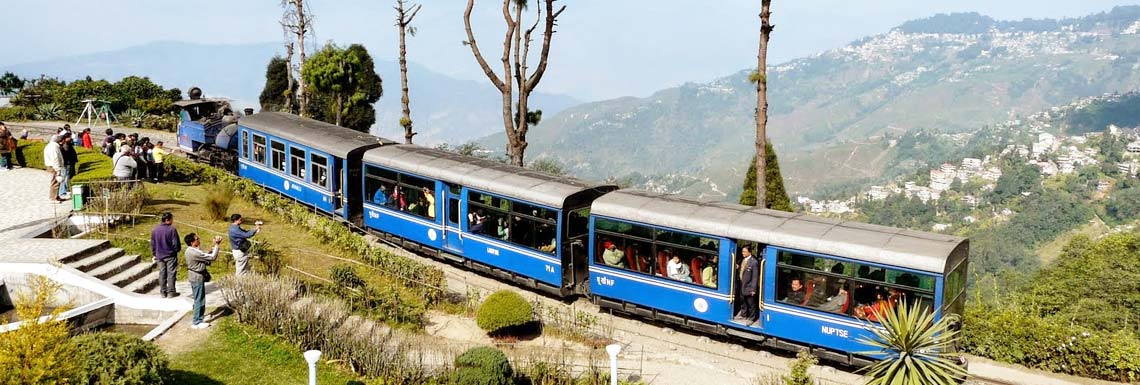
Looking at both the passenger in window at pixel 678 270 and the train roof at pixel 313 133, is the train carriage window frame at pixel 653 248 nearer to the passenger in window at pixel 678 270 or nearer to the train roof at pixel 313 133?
the passenger in window at pixel 678 270

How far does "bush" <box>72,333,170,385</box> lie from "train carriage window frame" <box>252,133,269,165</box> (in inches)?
624

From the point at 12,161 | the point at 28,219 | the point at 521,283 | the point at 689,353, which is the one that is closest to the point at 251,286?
the point at 521,283

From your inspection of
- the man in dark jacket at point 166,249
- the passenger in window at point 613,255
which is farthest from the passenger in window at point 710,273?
the man in dark jacket at point 166,249

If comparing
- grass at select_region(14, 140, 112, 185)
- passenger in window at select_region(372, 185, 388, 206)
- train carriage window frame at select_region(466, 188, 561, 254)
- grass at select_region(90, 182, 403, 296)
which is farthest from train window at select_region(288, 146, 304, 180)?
train carriage window frame at select_region(466, 188, 561, 254)

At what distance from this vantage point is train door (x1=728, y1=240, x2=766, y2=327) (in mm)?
15461

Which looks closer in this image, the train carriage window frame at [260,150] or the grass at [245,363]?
the grass at [245,363]

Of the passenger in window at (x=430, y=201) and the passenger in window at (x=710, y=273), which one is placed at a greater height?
the passenger in window at (x=430, y=201)

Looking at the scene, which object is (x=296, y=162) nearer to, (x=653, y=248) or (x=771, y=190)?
(x=653, y=248)

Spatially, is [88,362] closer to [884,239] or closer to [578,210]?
[578,210]

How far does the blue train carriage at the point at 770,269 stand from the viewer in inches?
555

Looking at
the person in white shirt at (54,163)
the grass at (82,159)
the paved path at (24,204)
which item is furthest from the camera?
the grass at (82,159)

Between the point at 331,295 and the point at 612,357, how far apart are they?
7162 mm

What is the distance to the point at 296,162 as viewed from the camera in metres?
25.6

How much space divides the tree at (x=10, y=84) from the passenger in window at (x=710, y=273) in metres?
48.3
